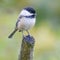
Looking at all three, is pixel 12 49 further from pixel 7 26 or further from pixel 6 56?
pixel 7 26

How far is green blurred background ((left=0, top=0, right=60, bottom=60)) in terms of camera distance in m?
4.66

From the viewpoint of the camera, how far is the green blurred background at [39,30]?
4660 mm

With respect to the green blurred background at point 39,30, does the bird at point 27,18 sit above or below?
above

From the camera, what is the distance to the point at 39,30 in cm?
516

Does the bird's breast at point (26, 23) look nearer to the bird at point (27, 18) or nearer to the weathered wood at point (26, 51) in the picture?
the bird at point (27, 18)

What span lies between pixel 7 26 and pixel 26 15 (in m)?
2.57

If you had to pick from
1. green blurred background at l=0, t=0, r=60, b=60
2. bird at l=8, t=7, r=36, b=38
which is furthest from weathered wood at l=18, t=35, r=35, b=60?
green blurred background at l=0, t=0, r=60, b=60

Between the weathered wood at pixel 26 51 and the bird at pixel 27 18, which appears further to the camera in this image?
the bird at pixel 27 18

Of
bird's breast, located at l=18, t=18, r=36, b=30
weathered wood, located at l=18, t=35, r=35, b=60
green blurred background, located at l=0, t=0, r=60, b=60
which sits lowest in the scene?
green blurred background, located at l=0, t=0, r=60, b=60

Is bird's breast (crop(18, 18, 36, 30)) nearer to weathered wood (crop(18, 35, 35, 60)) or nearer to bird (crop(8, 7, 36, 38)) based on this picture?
bird (crop(8, 7, 36, 38))

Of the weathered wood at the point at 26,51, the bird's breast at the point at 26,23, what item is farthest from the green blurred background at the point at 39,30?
the weathered wood at the point at 26,51

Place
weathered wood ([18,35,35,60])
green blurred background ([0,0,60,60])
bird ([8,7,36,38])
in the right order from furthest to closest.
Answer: green blurred background ([0,0,60,60])
bird ([8,7,36,38])
weathered wood ([18,35,35,60])

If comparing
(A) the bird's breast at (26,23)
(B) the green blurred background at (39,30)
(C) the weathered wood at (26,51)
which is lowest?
(B) the green blurred background at (39,30)

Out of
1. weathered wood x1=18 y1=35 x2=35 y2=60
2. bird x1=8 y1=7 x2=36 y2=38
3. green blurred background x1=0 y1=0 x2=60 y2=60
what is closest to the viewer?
weathered wood x1=18 y1=35 x2=35 y2=60
